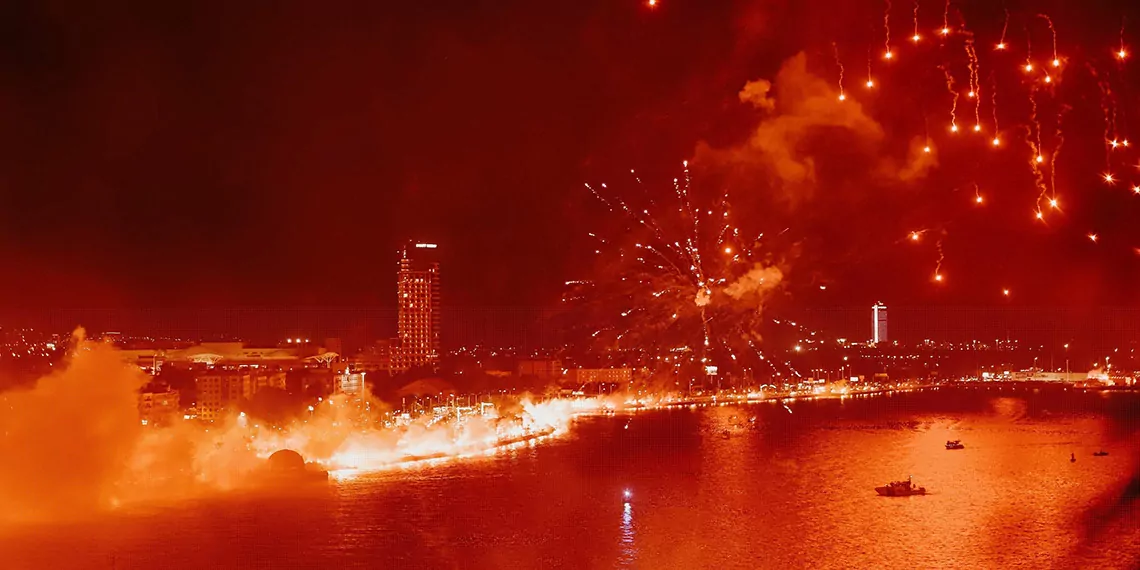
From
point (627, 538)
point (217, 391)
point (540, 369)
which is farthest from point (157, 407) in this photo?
point (540, 369)

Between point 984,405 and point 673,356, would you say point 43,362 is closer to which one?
point 673,356

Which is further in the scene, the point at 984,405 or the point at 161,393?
the point at 984,405

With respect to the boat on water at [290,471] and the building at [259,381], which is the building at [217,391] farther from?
the boat on water at [290,471]

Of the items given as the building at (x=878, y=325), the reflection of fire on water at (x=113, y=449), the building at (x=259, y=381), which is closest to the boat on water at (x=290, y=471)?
the reflection of fire on water at (x=113, y=449)

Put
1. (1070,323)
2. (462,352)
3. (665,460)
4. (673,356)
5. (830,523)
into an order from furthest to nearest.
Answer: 1. (1070,323)
2. (462,352)
3. (673,356)
4. (665,460)
5. (830,523)

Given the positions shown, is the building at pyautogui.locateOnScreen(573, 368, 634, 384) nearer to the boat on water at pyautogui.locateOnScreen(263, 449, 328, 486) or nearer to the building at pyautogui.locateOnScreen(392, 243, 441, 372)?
the building at pyautogui.locateOnScreen(392, 243, 441, 372)

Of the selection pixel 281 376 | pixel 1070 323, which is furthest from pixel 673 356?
pixel 1070 323

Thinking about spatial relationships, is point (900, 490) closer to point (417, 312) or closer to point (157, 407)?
point (157, 407)
